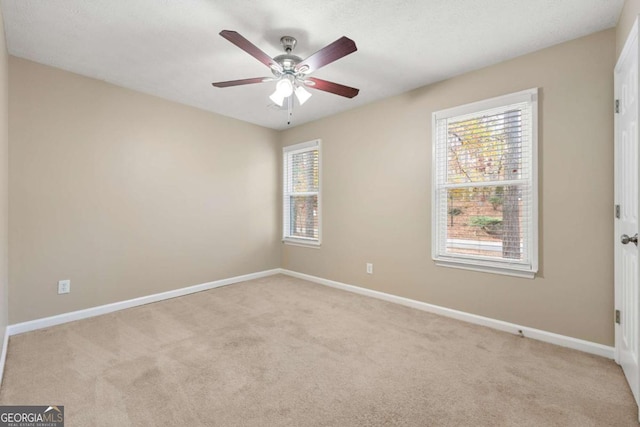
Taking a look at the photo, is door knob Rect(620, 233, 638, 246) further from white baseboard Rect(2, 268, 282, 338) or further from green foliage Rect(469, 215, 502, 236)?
white baseboard Rect(2, 268, 282, 338)

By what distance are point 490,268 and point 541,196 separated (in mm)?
764

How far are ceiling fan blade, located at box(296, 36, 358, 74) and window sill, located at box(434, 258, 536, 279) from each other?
7.29 ft

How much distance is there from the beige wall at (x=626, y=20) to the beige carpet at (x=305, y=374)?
2.24 metres

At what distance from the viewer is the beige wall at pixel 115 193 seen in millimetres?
2684

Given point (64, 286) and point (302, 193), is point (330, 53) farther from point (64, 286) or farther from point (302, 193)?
point (64, 286)

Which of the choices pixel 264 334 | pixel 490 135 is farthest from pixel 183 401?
pixel 490 135

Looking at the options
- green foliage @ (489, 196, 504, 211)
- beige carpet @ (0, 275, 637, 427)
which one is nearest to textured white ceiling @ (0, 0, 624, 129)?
green foliage @ (489, 196, 504, 211)

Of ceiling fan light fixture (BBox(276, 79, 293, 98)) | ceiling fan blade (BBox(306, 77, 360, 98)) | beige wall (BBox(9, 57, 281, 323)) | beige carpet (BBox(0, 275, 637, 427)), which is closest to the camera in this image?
beige carpet (BBox(0, 275, 637, 427))

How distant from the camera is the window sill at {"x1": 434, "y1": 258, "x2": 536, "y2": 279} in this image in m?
2.56

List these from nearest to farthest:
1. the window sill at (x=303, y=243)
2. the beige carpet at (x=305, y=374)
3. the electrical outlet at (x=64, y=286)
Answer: the beige carpet at (x=305, y=374) < the electrical outlet at (x=64, y=286) < the window sill at (x=303, y=243)

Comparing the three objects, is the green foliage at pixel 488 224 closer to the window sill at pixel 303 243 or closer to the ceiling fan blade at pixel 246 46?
the window sill at pixel 303 243

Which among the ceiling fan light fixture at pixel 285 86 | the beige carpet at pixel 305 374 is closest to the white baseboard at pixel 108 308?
the beige carpet at pixel 305 374

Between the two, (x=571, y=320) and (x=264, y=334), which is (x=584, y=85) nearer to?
(x=571, y=320)

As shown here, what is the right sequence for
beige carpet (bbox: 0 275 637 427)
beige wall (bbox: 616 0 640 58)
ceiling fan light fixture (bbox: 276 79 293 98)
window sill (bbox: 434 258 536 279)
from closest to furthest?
beige carpet (bbox: 0 275 637 427) < beige wall (bbox: 616 0 640 58) < ceiling fan light fixture (bbox: 276 79 293 98) < window sill (bbox: 434 258 536 279)
